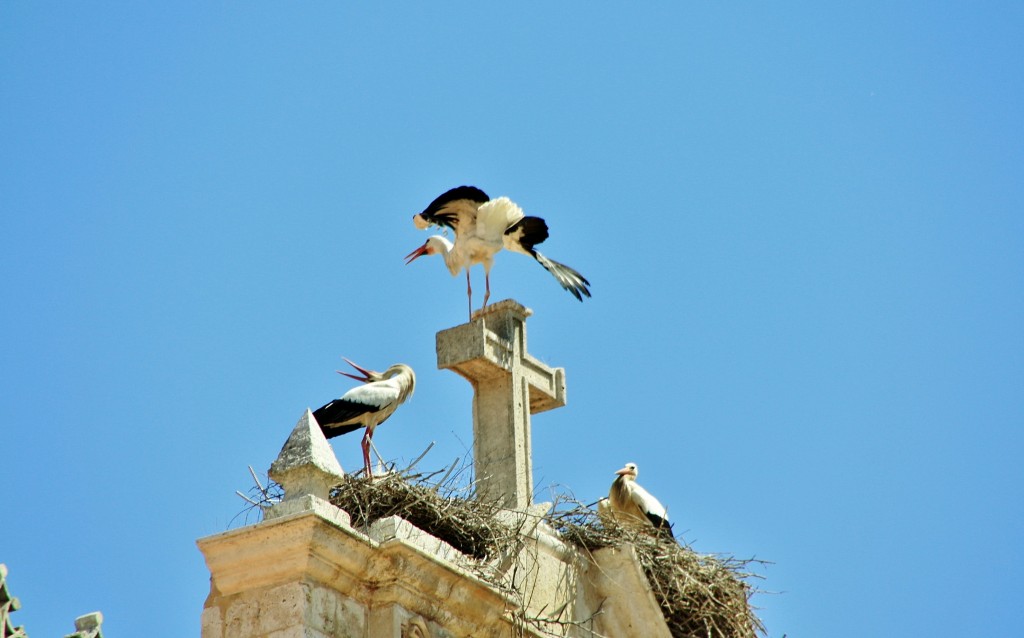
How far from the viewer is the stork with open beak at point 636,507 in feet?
36.1

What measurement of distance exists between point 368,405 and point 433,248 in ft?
6.25

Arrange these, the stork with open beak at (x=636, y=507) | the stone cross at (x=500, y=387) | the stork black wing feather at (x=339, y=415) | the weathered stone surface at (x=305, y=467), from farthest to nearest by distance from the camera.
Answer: the stork with open beak at (x=636, y=507) < the stone cross at (x=500, y=387) < the stork black wing feather at (x=339, y=415) < the weathered stone surface at (x=305, y=467)

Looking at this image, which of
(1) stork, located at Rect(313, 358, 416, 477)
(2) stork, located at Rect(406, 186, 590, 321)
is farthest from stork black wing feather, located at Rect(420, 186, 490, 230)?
(1) stork, located at Rect(313, 358, 416, 477)

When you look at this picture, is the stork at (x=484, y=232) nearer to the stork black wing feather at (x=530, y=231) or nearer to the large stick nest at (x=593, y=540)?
the stork black wing feather at (x=530, y=231)

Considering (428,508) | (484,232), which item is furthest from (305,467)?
(484,232)

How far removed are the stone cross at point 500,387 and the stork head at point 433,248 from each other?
927 mm

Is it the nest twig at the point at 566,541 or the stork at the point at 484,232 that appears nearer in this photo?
the nest twig at the point at 566,541

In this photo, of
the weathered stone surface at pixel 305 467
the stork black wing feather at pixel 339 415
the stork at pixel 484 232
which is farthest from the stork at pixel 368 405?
the weathered stone surface at pixel 305 467

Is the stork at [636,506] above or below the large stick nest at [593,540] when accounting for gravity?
above

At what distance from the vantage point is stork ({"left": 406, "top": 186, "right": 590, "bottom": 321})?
11.3 metres

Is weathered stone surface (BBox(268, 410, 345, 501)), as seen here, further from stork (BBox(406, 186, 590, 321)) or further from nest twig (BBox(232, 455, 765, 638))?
stork (BBox(406, 186, 590, 321))

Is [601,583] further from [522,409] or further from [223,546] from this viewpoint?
[223,546]

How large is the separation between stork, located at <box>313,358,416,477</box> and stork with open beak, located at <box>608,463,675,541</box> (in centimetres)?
153

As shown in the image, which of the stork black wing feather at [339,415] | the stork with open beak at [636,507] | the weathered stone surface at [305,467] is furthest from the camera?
the stork with open beak at [636,507]
